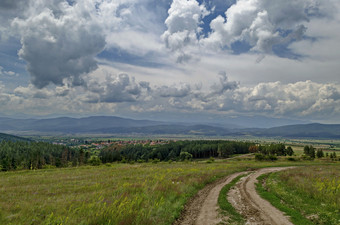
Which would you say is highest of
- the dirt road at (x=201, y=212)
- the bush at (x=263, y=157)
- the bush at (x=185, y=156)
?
the dirt road at (x=201, y=212)

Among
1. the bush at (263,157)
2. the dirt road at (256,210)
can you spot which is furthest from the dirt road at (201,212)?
the bush at (263,157)

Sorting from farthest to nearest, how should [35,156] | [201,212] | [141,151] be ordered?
1. [141,151]
2. [35,156]
3. [201,212]

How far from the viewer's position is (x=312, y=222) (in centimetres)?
1261

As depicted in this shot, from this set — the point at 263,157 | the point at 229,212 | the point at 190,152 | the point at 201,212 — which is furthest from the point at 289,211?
the point at 190,152

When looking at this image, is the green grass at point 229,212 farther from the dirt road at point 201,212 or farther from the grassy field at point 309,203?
the grassy field at point 309,203

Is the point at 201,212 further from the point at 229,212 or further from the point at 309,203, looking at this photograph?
the point at 309,203

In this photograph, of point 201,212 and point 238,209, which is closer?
point 201,212

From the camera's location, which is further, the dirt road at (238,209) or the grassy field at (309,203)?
A: the grassy field at (309,203)

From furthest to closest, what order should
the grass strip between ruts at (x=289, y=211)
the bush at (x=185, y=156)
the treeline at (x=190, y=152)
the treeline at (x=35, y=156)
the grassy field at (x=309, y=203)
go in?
the treeline at (x=190, y=152), the bush at (x=185, y=156), the treeline at (x=35, y=156), the grassy field at (x=309, y=203), the grass strip between ruts at (x=289, y=211)

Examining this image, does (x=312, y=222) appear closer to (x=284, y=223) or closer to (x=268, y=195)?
(x=284, y=223)

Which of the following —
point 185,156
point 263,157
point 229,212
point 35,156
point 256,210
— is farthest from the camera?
point 185,156

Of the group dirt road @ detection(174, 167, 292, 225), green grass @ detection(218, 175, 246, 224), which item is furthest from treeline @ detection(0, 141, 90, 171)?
green grass @ detection(218, 175, 246, 224)

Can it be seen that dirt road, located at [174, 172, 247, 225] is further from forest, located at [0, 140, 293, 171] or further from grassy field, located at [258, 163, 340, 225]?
forest, located at [0, 140, 293, 171]

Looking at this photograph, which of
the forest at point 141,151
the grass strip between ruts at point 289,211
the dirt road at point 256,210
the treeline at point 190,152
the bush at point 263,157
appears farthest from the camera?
the treeline at point 190,152
